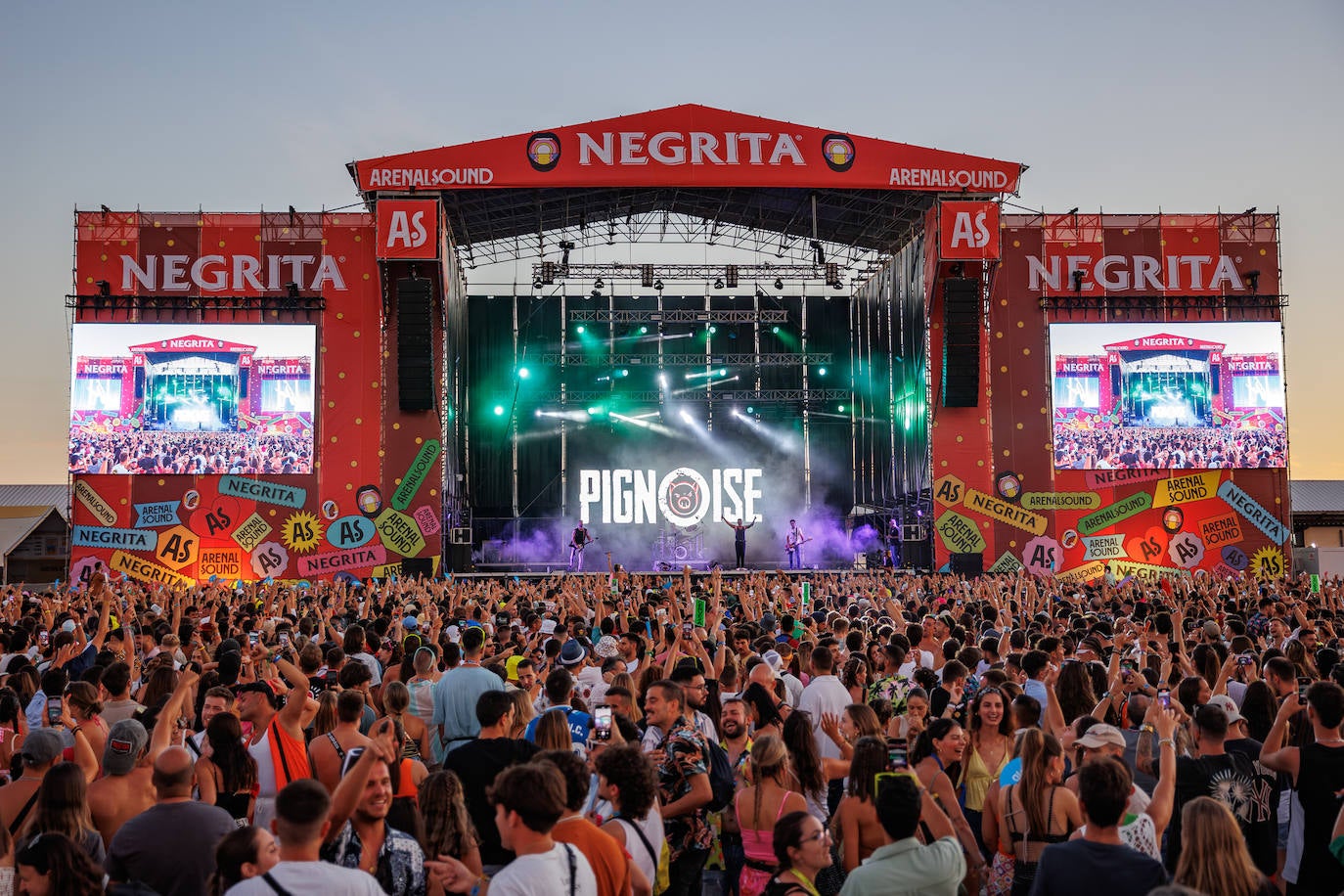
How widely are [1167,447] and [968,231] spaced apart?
7135 millimetres

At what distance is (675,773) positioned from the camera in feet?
16.9

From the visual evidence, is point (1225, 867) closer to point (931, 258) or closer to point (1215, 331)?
point (931, 258)

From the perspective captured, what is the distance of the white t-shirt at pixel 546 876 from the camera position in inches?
137

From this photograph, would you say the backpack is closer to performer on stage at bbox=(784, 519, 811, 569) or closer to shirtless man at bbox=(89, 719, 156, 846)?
shirtless man at bbox=(89, 719, 156, 846)

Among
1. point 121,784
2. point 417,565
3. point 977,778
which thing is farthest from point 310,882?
point 417,565

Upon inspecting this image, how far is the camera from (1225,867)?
3.53 metres

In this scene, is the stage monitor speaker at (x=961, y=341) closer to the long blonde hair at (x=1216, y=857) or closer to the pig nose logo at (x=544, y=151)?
the pig nose logo at (x=544, y=151)

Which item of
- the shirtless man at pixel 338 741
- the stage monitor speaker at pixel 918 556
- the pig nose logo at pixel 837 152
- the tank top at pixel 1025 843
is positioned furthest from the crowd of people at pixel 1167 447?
the shirtless man at pixel 338 741

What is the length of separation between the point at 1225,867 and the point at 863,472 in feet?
100

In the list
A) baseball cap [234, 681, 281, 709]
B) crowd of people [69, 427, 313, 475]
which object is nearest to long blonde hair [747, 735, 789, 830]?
baseball cap [234, 681, 281, 709]

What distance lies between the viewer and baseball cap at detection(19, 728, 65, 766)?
15.4ft

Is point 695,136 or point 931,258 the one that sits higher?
point 695,136

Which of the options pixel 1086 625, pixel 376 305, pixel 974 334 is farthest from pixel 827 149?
pixel 1086 625

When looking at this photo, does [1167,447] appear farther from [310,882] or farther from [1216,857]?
[310,882]
